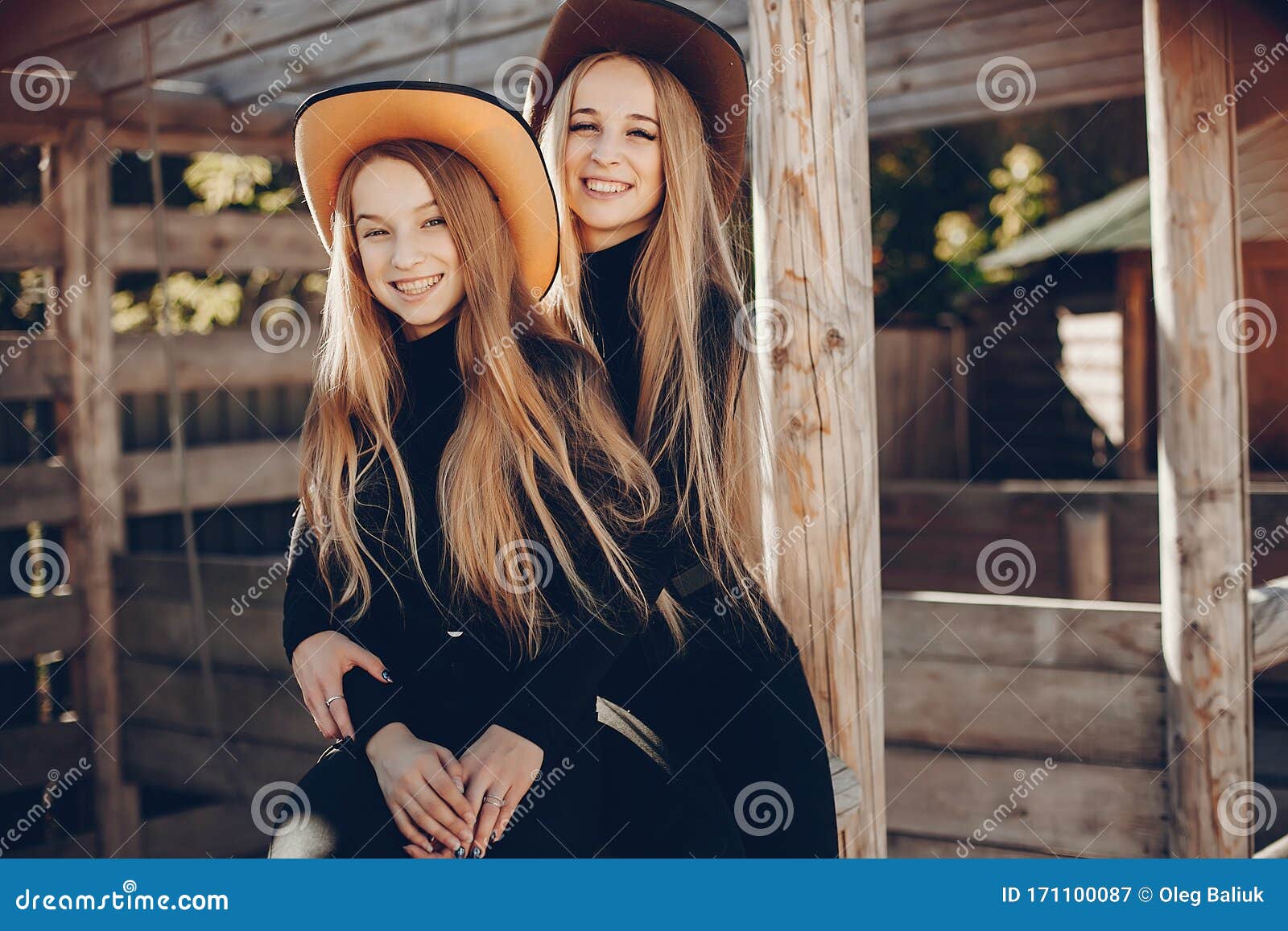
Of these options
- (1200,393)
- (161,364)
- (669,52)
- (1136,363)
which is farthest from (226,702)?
(1136,363)

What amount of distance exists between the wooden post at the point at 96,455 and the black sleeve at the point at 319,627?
286cm

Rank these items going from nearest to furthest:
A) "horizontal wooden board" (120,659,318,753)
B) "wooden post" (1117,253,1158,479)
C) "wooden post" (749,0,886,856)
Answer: "wooden post" (749,0,886,856) < "horizontal wooden board" (120,659,318,753) < "wooden post" (1117,253,1158,479)

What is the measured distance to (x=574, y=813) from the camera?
1.89m

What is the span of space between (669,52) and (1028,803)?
6.98 feet

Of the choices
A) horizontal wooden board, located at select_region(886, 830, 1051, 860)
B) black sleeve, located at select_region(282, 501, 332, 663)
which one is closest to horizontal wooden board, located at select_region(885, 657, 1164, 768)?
horizontal wooden board, located at select_region(886, 830, 1051, 860)

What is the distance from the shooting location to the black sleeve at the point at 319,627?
1.88 m

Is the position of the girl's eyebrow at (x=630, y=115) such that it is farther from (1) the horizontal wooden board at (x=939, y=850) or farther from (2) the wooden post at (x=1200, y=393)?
(1) the horizontal wooden board at (x=939, y=850)

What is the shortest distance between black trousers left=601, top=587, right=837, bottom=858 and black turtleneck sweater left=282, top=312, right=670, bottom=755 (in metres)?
0.13

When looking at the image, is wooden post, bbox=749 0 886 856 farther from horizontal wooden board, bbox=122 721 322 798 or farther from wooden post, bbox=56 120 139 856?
wooden post, bbox=56 120 139 856

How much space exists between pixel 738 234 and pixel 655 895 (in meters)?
1.32

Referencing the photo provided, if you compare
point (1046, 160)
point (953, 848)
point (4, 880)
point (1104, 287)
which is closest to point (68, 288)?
point (4, 880)

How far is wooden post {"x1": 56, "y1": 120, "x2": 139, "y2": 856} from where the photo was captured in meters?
4.46

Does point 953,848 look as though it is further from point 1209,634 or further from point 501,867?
point 501,867

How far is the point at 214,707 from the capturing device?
402cm
